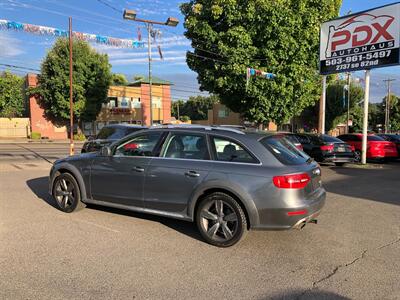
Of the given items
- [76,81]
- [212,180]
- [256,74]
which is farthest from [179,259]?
[76,81]

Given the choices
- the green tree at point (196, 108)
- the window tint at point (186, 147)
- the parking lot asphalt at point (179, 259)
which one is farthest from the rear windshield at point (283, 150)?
the green tree at point (196, 108)

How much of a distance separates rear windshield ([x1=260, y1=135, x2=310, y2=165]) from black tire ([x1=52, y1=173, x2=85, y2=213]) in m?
3.40

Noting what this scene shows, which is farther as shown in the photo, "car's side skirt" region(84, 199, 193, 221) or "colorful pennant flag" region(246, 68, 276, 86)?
"colorful pennant flag" region(246, 68, 276, 86)

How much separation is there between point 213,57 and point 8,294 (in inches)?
694

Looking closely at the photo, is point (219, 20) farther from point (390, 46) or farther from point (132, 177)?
point (132, 177)

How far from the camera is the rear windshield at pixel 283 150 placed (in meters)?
5.32

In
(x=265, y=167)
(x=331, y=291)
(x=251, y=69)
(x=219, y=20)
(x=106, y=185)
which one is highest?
(x=219, y=20)

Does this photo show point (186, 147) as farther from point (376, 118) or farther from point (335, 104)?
point (376, 118)

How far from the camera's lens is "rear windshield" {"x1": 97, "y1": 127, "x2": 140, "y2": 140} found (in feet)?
36.3

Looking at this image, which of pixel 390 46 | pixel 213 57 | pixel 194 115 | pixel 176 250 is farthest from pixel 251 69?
pixel 194 115

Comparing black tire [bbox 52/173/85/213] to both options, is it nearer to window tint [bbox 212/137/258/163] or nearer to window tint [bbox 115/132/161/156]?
window tint [bbox 115/132/161/156]

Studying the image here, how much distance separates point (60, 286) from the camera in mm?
3984

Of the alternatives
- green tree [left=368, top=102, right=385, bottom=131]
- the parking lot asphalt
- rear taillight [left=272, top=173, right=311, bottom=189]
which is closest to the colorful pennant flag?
the parking lot asphalt

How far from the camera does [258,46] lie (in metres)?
19.8
